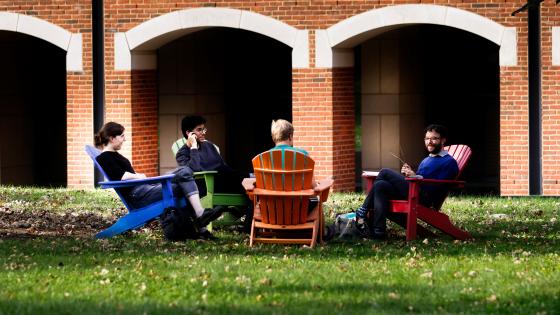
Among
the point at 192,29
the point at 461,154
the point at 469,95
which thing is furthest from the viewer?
the point at 469,95

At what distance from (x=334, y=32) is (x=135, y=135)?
3546 mm

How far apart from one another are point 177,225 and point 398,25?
8.34 metres

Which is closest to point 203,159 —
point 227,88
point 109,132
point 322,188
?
point 109,132

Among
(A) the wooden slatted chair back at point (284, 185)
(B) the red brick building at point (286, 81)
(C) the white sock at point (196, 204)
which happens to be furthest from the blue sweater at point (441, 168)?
→ (B) the red brick building at point (286, 81)

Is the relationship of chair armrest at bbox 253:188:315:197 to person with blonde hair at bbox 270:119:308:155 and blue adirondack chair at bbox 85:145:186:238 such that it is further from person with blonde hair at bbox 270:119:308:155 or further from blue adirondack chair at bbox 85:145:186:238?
blue adirondack chair at bbox 85:145:186:238

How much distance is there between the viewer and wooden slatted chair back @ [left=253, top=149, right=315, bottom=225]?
1136 cm

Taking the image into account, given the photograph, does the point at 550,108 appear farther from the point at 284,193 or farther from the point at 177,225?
the point at 177,225

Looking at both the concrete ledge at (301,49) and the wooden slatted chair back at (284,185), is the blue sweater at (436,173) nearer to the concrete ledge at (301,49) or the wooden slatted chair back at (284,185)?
the wooden slatted chair back at (284,185)

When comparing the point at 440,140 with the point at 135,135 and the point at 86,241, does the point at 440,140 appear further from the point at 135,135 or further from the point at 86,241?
the point at 135,135

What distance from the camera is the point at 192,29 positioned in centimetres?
2020

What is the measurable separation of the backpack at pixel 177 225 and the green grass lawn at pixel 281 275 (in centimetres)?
18

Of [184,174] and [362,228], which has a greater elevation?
[184,174]

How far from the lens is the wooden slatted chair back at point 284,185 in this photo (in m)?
11.4

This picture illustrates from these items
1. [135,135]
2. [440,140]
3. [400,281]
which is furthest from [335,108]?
[400,281]
